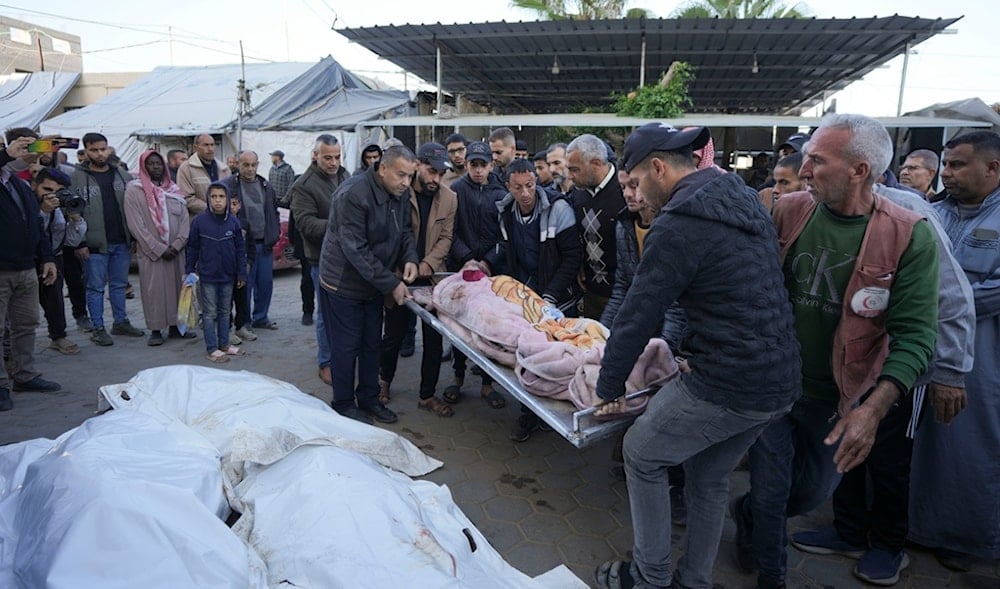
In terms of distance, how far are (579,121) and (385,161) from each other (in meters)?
8.54

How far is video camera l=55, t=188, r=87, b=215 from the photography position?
559 centimetres

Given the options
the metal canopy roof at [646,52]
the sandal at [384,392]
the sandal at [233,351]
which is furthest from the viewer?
the metal canopy roof at [646,52]

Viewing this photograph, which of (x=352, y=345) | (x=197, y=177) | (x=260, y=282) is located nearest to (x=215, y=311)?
(x=260, y=282)

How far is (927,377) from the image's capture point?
96.0 inches

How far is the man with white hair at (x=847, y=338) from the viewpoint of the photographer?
7.14 feet

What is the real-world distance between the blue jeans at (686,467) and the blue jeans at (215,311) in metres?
4.65

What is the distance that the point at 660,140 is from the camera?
7.07 feet

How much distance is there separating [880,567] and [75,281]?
7208 millimetres

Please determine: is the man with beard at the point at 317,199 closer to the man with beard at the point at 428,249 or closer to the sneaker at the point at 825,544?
the man with beard at the point at 428,249

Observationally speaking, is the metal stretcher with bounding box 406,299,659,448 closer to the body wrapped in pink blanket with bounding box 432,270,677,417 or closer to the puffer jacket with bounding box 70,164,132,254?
the body wrapped in pink blanket with bounding box 432,270,677,417

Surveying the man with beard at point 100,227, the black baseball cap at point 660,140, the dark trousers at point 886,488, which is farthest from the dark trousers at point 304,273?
the dark trousers at point 886,488

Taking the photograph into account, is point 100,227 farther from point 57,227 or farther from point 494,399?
point 494,399

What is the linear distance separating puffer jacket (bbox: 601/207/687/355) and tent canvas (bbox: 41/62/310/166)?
1633 centimetres

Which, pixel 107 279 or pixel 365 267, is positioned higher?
pixel 365 267
